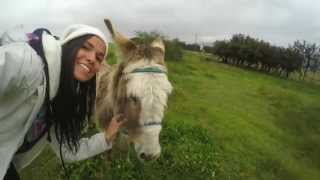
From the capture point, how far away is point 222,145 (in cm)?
1120

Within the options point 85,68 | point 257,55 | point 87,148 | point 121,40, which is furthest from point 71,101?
point 257,55

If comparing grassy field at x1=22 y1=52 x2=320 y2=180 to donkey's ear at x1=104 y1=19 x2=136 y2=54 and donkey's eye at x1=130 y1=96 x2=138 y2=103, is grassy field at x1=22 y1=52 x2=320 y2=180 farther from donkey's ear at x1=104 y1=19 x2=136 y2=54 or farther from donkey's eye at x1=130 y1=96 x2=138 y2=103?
donkey's eye at x1=130 y1=96 x2=138 y2=103

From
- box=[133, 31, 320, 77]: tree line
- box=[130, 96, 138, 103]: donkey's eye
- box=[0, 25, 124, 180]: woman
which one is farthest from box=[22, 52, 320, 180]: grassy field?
box=[133, 31, 320, 77]: tree line

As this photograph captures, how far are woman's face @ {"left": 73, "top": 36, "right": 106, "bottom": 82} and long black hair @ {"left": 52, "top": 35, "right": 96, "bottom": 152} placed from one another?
0.11ft

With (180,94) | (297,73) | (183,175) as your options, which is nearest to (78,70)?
(183,175)

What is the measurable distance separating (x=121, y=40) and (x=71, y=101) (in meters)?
1.63

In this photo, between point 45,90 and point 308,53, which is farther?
point 308,53

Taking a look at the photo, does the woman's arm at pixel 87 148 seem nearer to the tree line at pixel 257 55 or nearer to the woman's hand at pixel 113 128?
the woman's hand at pixel 113 128

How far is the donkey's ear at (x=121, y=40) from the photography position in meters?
4.76

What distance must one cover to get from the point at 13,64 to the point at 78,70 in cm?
59

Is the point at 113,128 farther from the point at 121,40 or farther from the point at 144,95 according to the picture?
the point at 121,40

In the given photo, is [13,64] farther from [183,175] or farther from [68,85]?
[183,175]

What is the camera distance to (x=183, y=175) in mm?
8633

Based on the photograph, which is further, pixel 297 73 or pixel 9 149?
pixel 297 73
